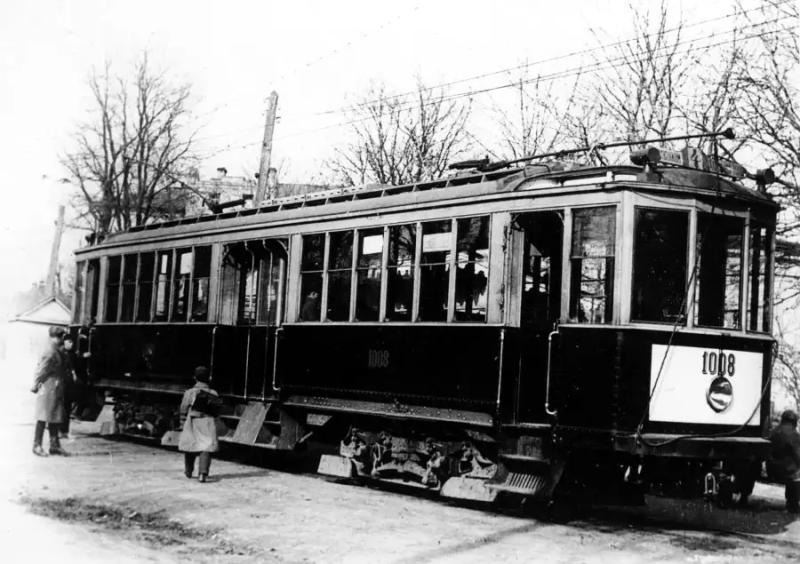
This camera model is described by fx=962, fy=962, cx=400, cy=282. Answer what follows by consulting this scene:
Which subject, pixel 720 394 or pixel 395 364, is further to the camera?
pixel 395 364

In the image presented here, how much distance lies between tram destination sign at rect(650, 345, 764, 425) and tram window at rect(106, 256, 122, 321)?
35.3ft

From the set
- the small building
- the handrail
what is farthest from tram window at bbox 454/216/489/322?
the small building

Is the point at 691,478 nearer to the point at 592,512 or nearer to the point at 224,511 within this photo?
the point at 592,512

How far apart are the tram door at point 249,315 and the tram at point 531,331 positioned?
89 millimetres

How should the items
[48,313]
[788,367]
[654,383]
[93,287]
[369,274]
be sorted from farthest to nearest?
1. [48,313]
2. [93,287]
3. [788,367]
4. [369,274]
5. [654,383]

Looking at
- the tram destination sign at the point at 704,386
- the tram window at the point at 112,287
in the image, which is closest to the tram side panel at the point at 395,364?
the tram destination sign at the point at 704,386

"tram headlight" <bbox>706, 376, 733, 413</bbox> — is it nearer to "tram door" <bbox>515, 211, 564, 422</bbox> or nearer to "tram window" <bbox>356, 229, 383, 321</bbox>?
"tram door" <bbox>515, 211, 564, 422</bbox>

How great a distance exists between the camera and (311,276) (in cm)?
1265

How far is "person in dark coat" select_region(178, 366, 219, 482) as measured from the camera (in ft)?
38.0

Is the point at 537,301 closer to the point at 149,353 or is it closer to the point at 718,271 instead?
the point at 718,271

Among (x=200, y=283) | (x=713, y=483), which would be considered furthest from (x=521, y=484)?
(x=200, y=283)

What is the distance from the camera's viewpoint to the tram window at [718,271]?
934 centimetres

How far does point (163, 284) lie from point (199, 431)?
4.62m

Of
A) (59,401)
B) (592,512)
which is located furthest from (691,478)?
(59,401)
